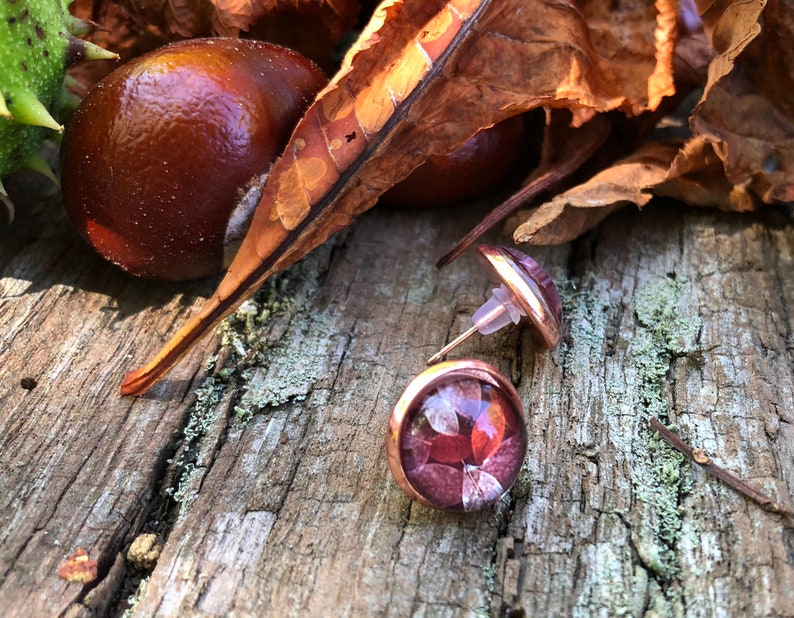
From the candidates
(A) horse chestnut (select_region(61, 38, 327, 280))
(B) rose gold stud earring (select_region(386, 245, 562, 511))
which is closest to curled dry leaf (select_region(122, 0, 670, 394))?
(A) horse chestnut (select_region(61, 38, 327, 280))

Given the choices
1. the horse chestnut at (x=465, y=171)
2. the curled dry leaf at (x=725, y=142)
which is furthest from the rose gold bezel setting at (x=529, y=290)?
the horse chestnut at (x=465, y=171)

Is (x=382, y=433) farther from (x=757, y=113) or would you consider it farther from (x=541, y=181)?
(x=757, y=113)

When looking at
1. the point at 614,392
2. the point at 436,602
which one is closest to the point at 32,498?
the point at 436,602

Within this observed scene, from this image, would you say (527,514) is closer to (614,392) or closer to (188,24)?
(614,392)

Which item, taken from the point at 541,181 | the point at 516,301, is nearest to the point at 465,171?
the point at 541,181

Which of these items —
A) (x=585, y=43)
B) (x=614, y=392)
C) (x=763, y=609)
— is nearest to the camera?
(x=763, y=609)

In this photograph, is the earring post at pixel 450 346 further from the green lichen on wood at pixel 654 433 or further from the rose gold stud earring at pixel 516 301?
the green lichen on wood at pixel 654 433
